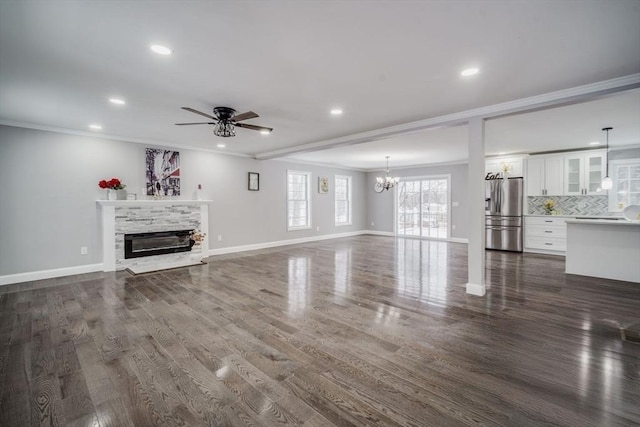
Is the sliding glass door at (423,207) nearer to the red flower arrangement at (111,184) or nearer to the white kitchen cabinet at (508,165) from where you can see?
the white kitchen cabinet at (508,165)

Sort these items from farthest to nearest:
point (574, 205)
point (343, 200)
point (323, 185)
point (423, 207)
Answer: point (343, 200) → point (423, 207) → point (323, 185) → point (574, 205)

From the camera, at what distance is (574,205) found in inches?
287

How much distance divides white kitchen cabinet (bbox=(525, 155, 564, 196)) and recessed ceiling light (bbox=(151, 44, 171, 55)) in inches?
334

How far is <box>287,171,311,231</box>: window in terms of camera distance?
919cm

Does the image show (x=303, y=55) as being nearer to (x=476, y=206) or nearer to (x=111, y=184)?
(x=476, y=206)

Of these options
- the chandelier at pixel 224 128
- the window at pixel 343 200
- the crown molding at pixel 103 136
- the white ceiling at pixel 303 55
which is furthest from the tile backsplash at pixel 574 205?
the crown molding at pixel 103 136

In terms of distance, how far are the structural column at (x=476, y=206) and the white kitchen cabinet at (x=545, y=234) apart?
15.0 ft

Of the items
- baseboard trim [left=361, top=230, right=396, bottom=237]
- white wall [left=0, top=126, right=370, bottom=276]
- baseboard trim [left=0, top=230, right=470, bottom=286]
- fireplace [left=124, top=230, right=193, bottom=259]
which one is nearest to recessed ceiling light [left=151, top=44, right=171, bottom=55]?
white wall [left=0, top=126, right=370, bottom=276]

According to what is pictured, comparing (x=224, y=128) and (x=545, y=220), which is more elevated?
(x=224, y=128)

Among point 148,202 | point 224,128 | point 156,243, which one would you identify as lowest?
point 156,243

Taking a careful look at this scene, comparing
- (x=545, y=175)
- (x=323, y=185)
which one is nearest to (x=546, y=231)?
(x=545, y=175)

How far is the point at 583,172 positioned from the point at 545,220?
4.56ft

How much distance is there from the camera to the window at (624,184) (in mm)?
6484

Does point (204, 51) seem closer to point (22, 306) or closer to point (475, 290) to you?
point (22, 306)
